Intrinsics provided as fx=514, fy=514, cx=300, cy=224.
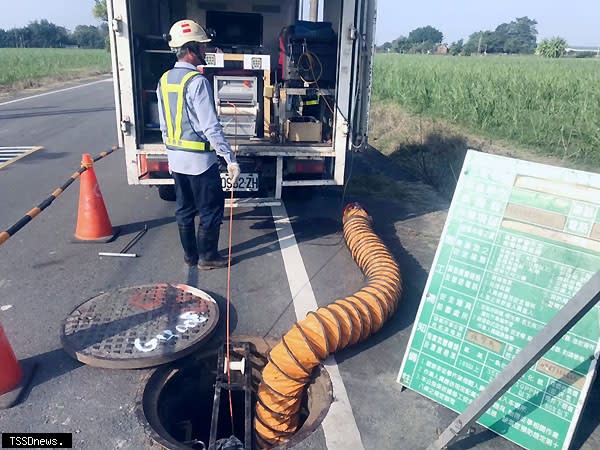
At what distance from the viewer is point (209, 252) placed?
5.29 m

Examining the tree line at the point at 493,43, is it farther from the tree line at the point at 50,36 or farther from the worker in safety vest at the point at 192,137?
the worker in safety vest at the point at 192,137

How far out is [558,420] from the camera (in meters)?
2.90

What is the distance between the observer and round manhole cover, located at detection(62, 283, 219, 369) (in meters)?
3.66

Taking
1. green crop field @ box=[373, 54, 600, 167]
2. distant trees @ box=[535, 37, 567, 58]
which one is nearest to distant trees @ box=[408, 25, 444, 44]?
distant trees @ box=[535, 37, 567, 58]

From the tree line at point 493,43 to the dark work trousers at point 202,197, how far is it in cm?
7690

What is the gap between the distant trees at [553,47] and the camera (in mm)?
69938

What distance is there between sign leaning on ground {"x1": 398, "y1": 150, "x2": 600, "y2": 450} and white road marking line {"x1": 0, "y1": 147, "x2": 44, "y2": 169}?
28.5 ft

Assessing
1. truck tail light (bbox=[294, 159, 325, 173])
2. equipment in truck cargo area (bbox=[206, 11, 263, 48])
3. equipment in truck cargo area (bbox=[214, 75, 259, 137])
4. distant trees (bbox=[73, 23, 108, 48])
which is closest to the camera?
truck tail light (bbox=[294, 159, 325, 173])

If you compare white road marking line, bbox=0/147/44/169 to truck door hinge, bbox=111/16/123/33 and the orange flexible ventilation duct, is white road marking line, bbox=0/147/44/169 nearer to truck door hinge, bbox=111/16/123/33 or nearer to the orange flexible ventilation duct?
Answer: truck door hinge, bbox=111/16/123/33

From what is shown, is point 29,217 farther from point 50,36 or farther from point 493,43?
point 50,36

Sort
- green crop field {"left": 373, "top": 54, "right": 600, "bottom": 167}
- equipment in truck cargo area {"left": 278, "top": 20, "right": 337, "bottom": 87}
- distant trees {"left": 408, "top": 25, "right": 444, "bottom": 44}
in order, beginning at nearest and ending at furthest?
equipment in truck cargo area {"left": 278, "top": 20, "right": 337, "bottom": 87} < green crop field {"left": 373, "top": 54, "right": 600, "bottom": 167} < distant trees {"left": 408, "top": 25, "right": 444, "bottom": 44}

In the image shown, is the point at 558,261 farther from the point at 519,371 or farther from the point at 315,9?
the point at 315,9

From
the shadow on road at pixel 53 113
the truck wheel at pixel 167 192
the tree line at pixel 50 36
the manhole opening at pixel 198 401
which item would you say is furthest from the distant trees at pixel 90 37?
the manhole opening at pixel 198 401

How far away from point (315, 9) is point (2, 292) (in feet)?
21.0
